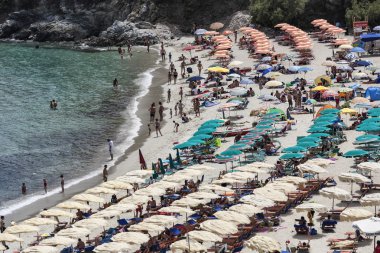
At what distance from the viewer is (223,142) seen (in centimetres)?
5109

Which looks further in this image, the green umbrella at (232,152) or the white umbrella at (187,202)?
the green umbrella at (232,152)

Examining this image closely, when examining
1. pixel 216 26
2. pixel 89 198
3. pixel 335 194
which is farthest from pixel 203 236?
pixel 216 26

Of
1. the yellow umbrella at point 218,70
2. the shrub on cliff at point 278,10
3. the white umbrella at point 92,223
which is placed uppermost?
the shrub on cliff at point 278,10

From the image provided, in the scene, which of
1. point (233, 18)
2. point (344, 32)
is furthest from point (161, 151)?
point (233, 18)

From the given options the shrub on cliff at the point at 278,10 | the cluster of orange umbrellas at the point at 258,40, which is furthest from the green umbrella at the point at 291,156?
the shrub on cliff at the point at 278,10

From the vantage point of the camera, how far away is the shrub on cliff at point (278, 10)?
87375mm

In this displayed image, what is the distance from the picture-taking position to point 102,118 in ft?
206

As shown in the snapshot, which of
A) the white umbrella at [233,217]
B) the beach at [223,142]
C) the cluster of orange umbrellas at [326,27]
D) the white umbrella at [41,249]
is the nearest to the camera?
the white umbrella at [41,249]

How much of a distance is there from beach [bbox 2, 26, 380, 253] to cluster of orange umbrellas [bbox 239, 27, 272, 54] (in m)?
1.29

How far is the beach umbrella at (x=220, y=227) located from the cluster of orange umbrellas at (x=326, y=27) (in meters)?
48.9

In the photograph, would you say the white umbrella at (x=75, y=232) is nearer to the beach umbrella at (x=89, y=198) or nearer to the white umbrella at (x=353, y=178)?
the beach umbrella at (x=89, y=198)

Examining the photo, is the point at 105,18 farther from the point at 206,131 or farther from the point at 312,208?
the point at 312,208

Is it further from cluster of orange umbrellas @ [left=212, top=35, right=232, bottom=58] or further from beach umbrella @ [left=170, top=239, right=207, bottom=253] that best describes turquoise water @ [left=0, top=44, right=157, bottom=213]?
beach umbrella @ [left=170, top=239, right=207, bottom=253]

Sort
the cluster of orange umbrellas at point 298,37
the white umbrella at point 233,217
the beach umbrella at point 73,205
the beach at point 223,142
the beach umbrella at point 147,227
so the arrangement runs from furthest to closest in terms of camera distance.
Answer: the cluster of orange umbrellas at point 298,37 → the beach umbrella at point 73,205 → the beach at point 223,142 → the beach umbrella at point 147,227 → the white umbrella at point 233,217
